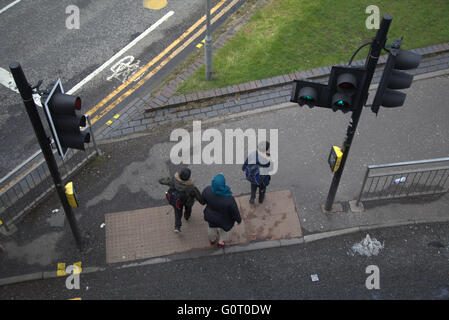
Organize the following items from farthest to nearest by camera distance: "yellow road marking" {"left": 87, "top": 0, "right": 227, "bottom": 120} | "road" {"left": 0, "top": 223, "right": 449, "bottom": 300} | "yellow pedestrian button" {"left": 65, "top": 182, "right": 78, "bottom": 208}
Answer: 1. "yellow road marking" {"left": 87, "top": 0, "right": 227, "bottom": 120}
2. "road" {"left": 0, "top": 223, "right": 449, "bottom": 300}
3. "yellow pedestrian button" {"left": 65, "top": 182, "right": 78, "bottom": 208}

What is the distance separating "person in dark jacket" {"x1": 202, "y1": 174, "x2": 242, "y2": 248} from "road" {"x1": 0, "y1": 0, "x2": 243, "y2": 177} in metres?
4.38

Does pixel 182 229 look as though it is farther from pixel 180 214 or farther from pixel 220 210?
pixel 220 210

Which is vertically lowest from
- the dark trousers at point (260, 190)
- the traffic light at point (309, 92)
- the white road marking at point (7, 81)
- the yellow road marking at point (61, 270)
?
the yellow road marking at point (61, 270)

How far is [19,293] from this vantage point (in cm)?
769

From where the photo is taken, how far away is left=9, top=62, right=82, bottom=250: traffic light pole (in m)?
5.61

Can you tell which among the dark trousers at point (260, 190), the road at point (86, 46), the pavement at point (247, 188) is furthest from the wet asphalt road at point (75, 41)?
the dark trousers at point (260, 190)

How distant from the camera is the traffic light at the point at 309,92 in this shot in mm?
6484

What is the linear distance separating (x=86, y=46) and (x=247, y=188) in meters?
6.40

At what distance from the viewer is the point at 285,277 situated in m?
7.77

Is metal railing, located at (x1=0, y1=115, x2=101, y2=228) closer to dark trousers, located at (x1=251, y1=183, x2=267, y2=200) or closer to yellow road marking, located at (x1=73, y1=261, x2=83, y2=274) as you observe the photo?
yellow road marking, located at (x1=73, y1=261, x2=83, y2=274)

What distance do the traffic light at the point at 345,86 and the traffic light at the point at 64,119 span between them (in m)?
3.46

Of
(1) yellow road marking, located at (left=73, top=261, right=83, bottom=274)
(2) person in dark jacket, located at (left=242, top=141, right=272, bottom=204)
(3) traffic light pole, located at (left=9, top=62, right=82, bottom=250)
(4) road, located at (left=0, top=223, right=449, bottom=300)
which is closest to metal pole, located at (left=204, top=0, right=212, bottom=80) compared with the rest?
(2) person in dark jacket, located at (left=242, top=141, right=272, bottom=204)

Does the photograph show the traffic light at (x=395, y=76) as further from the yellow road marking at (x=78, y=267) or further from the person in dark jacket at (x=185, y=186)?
the yellow road marking at (x=78, y=267)
